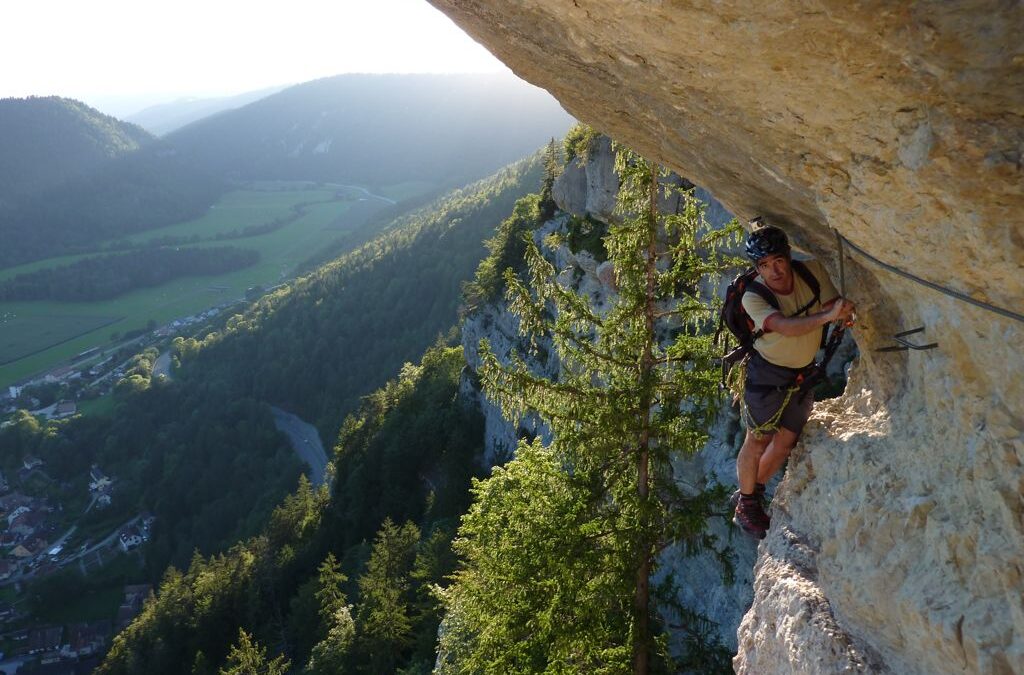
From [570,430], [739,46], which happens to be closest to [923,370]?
[739,46]

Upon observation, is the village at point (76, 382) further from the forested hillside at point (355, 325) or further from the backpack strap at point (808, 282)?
the backpack strap at point (808, 282)

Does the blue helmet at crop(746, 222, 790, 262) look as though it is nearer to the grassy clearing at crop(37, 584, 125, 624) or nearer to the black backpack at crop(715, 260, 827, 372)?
the black backpack at crop(715, 260, 827, 372)

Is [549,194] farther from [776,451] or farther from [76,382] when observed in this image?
[76,382]

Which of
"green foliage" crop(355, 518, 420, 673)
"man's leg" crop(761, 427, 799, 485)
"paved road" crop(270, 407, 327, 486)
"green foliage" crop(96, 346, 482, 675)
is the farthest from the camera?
"paved road" crop(270, 407, 327, 486)

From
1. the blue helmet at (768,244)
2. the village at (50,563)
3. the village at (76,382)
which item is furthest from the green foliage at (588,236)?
the village at (76,382)

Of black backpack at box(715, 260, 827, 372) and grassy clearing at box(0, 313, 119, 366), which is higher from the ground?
black backpack at box(715, 260, 827, 372)

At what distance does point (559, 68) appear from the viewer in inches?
193

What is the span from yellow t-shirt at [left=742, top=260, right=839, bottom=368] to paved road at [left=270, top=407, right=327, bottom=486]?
66.1 metres

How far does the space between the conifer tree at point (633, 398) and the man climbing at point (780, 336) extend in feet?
5.38

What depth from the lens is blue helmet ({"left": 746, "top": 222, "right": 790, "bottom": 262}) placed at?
183 inches

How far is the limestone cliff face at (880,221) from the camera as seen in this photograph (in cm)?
279

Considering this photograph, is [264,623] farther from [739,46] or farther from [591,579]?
[739,46]

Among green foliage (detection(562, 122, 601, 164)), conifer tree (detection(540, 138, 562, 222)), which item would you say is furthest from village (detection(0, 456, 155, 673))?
green foliage (detection(562, 122, 601, 164))

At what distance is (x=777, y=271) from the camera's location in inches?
186
